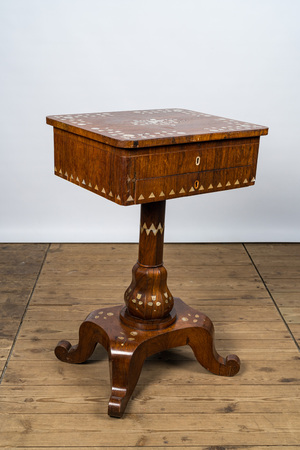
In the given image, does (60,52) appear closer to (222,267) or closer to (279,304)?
(222,267)

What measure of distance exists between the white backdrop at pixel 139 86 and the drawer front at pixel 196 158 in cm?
176

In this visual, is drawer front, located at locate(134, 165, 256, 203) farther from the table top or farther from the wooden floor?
the wooden floor

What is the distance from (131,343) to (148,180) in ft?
2.19

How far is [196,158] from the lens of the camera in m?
2.16

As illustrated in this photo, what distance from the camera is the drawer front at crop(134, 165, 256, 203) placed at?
2064 millimetres

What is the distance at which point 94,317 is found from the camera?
8.28 feet

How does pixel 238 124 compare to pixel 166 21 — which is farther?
pixel 166 21

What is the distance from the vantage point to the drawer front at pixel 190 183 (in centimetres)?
206

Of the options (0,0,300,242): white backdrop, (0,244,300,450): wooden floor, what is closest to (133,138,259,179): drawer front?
(0,244,300,450): wooden floor

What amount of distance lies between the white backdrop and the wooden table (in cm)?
133

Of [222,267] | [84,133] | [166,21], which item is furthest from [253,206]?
[84,133]

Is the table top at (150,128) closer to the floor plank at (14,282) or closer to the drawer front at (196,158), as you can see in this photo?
the drawer front at (196,158)

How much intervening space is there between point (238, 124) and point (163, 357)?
107 centimetres

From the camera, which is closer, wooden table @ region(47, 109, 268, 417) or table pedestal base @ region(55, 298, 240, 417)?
wooden table @ region(47, 109, 268, 417)
